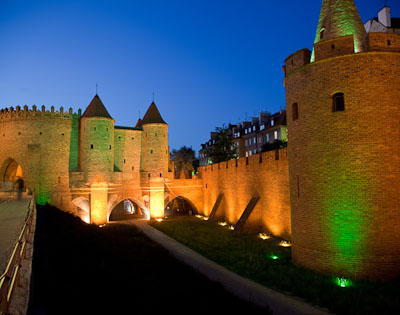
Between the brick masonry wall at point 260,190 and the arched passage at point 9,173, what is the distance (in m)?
19.8

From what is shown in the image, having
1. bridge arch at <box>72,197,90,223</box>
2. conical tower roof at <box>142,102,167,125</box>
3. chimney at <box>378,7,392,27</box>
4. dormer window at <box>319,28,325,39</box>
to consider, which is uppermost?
chimney at <box>378,7,392,27</box>

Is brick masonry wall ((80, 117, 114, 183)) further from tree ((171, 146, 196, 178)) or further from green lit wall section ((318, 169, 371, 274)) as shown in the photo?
tree ((171, 146, 196, 178))

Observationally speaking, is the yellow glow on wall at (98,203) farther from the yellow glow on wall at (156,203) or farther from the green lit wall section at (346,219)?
the green lit wall section at (346,219)

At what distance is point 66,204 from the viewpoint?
92.0 ft

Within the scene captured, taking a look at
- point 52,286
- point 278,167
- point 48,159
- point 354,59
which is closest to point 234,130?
point 48,159

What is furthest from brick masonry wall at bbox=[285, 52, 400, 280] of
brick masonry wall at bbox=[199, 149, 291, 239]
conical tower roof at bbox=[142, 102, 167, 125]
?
conical tower roof at bbox=[142, 102, 167, 125]

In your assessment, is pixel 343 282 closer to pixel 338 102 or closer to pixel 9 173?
pixel 338 102

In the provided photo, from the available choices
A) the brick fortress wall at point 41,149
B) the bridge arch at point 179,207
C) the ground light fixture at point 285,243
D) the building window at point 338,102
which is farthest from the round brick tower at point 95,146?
the building window at point 338,102

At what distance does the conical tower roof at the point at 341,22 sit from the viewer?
1129 centimetres

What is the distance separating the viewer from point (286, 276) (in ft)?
34.7

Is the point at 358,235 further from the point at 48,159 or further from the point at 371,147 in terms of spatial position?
the point at 48,159

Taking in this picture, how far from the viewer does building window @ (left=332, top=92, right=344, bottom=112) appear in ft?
35.3

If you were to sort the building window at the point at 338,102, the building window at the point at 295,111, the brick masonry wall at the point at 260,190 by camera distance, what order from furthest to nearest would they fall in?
the brick masonry wall at the point at 260,190, the building window at the point at 295,111, the building window at the point at 338,102

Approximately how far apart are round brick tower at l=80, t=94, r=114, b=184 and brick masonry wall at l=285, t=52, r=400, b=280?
2163cm
